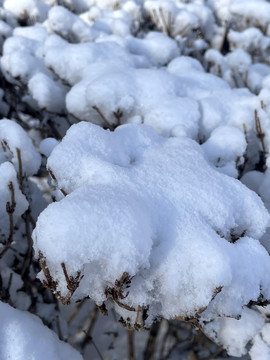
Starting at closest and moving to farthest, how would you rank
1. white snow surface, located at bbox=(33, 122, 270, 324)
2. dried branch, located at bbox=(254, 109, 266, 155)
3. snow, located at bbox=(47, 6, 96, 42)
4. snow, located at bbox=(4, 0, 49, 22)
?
white snow surface, located at bbox=(33, 122, 270, 324) < dried branch, located at bbox=(254, 109, 266, 155) < snow, located at bbox=(47, 6, 96, 42) < snow, located at bbox=(4, 0, 49, 22)

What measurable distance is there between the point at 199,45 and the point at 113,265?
7.34ft

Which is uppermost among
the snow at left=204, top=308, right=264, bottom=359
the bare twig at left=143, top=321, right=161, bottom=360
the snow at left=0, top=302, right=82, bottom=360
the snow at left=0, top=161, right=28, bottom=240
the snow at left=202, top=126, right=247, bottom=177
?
the snow at left=202, top=126, right=247, bottom=177

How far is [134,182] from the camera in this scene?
4.09ft

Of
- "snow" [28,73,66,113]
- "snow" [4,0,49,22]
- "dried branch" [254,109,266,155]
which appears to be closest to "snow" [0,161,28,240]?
"snow" [28,73,66,113]

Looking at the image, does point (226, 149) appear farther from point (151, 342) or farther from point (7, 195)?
point (151, 342)

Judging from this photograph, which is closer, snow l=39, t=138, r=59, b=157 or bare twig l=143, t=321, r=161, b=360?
snow l=39, t=138, r=59, b=157

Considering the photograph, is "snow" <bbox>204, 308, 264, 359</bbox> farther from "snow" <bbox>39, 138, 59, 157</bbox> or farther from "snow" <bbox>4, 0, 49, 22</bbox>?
"snow" <bbox>4, 0, 49, 22</bbox>

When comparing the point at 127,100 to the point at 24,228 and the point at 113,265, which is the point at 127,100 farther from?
the point at 113,265

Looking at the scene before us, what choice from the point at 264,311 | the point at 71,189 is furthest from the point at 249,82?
the point at 71,189

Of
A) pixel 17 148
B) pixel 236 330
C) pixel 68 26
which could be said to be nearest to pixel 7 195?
pixel 17 148

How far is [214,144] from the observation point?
1623 millimetres

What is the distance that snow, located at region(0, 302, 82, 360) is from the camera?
1.23 metres

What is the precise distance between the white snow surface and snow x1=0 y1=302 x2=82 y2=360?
334 millimetres

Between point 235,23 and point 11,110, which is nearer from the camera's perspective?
point 11,110
